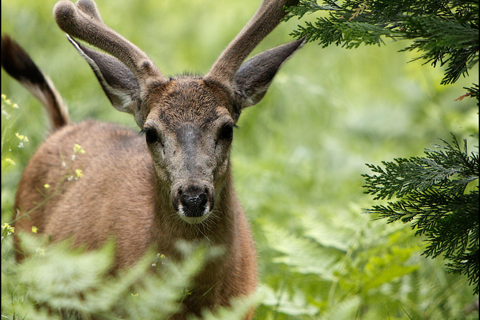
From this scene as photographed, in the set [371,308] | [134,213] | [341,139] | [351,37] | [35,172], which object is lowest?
[371,308]

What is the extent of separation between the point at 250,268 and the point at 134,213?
1.14 m

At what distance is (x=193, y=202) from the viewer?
3883mm

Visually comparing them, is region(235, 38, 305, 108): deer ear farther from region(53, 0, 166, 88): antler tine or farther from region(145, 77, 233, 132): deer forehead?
region(53, 0, 166, 88): antler tine

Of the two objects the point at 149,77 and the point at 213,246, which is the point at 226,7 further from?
the point at 213,246

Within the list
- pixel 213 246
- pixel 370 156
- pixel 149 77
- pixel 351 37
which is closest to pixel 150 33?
pixel 370 156

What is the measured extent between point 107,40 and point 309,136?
4937 millimetres

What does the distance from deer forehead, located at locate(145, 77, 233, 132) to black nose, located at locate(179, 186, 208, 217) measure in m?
0.58

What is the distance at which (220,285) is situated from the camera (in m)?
4.62

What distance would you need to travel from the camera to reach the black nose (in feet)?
12.8

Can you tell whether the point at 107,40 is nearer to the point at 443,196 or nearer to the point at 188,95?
the point at 188,95

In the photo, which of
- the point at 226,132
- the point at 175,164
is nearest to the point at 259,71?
the point at 226,132

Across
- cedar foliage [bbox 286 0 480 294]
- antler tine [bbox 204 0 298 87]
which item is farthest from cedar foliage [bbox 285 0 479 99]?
antler tine [bbox 204 0 298 87]

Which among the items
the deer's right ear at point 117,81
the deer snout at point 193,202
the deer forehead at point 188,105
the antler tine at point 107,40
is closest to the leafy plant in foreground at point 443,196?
the deer snout at point 193,202

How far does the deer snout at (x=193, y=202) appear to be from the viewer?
3.89m
